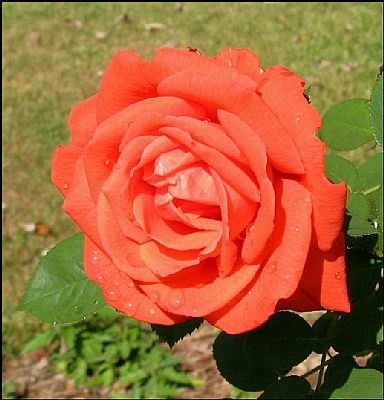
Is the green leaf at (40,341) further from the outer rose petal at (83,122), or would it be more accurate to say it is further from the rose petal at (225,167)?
the rose petal at (225,167)

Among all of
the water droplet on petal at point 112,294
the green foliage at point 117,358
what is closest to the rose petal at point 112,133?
the water droplet on petal at point 112,294

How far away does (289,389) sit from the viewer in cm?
99

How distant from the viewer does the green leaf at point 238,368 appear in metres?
1.12

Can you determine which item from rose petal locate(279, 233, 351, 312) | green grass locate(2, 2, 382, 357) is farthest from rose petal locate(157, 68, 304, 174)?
green grass locate(2, 2, 382, 357)

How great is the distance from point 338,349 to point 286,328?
3.9 inches

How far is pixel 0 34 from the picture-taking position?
486cm

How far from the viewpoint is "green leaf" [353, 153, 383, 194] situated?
1.02m

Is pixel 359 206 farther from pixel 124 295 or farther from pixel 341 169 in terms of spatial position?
pixel 124 295

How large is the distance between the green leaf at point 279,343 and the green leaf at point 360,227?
0.65 ft

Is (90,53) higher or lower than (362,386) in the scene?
higher

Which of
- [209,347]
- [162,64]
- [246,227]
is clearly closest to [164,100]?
[162,64]

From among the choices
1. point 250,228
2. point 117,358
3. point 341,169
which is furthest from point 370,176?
point 117,358

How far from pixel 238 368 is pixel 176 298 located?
45 cm

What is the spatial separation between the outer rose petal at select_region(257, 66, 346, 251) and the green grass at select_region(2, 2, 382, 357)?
256cm
